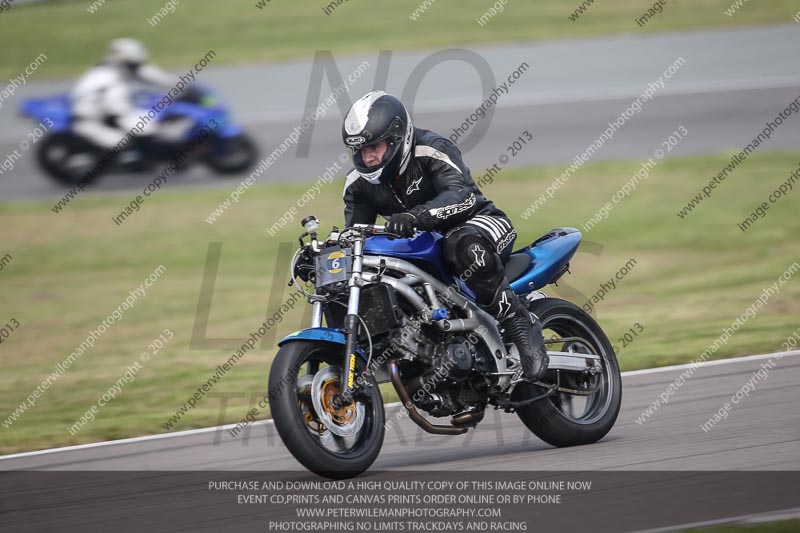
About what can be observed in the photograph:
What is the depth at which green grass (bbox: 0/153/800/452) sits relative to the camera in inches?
378

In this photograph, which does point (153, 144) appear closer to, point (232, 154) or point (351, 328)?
point (232, 154)

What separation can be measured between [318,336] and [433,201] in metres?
1.01

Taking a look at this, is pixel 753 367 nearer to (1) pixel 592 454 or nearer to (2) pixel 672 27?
(1) pixel 592 454

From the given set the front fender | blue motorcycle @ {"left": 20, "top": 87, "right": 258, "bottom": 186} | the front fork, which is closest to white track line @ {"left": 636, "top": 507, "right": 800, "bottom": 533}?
the front fork

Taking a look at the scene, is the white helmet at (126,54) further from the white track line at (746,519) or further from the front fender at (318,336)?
the white track line at (746,519)

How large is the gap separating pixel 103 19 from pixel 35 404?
20.4m

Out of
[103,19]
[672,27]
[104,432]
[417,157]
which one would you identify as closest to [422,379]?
[417,157]

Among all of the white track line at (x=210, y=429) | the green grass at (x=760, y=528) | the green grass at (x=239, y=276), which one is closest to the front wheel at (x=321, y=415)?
the green grass at (x=760, y=528)

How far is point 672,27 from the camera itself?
23969 mm

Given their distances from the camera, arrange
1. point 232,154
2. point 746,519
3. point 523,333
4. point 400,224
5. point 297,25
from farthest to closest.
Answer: point 297,25 → point 232,154 → point 523,333 → point 400,224 → point 746,519

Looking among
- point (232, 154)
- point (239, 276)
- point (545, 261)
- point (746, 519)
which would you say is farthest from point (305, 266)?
point (232, 154)

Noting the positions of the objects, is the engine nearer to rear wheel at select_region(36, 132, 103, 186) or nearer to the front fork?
the front fork

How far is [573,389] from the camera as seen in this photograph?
693 centimetres

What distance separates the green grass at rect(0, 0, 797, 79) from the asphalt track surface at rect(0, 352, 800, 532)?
57.0 ft
